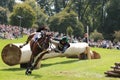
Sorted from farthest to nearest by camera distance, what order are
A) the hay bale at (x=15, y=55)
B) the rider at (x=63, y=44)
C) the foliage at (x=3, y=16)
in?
the foliage at (x=3, y=16)
the hay bale at (x=15, y=55)
the rider at (x=63, y=44)

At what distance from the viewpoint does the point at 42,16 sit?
343 feet

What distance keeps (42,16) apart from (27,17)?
27.2 m

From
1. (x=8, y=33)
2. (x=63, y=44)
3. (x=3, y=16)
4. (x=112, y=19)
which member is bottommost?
(x=8, y=33)

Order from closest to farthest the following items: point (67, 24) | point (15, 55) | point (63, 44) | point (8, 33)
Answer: point (63, 44) < point (15, 55) < point (8, 33) < point (67, 24)

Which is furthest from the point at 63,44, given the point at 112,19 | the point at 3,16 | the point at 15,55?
the point at 3,16

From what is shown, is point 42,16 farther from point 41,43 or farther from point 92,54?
point 41,43

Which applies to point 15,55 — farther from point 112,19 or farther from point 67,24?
point 112,19

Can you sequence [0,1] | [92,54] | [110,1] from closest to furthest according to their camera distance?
[92,54] < [110,1] < [0,1]

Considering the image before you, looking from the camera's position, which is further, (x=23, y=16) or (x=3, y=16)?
(x=3, y=16)

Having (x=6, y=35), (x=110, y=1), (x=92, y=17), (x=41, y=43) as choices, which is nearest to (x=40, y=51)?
(x=41, y=43)

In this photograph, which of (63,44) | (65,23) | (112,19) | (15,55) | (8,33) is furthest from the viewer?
(112,19)

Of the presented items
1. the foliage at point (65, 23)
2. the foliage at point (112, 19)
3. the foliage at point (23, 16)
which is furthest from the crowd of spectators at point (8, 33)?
the foliage at point (112, 19)

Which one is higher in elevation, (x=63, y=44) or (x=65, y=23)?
(x=63, y=44)

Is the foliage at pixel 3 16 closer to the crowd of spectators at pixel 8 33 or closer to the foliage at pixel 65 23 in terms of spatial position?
the foliage at pixel 65 23
